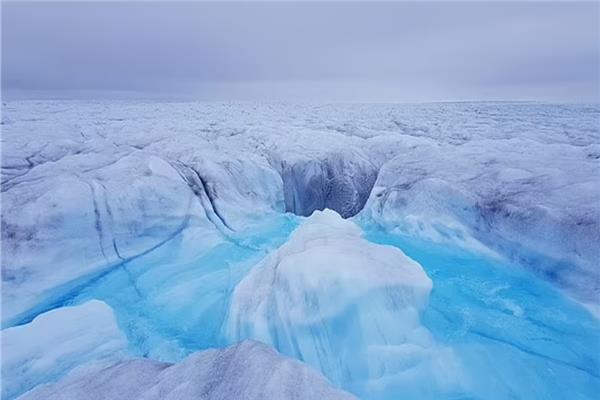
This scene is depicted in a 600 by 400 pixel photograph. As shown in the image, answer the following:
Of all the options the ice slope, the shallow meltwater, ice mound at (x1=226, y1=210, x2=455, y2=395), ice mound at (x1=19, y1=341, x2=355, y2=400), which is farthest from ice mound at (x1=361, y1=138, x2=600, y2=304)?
ice mound at (x1=19, y1=341, x2=355, y2=400)

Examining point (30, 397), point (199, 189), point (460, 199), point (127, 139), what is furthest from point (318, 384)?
point (127, 139)

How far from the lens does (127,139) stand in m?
8.76

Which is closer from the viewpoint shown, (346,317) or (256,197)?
(346,317)

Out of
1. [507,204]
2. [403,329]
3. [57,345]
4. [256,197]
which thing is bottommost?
[57,345]

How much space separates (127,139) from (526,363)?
8.63 metres

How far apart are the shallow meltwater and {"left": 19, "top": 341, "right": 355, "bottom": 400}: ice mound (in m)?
0.89

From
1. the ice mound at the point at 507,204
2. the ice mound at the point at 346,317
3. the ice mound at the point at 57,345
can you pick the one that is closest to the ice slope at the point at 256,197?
the ice mound at the point at 507,204

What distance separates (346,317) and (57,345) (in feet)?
8.21

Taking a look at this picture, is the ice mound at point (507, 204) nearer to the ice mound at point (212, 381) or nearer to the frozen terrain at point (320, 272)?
the frozen terrain at point (320, 272)

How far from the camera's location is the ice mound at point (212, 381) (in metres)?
2.13

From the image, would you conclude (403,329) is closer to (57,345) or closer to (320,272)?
(320,272)

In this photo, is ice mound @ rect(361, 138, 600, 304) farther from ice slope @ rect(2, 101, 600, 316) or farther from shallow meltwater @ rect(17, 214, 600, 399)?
shallow meltwater @ rect(17, 214, 600, 399)

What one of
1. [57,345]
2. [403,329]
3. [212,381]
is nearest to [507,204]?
[403,329]

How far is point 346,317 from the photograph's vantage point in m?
3.30
